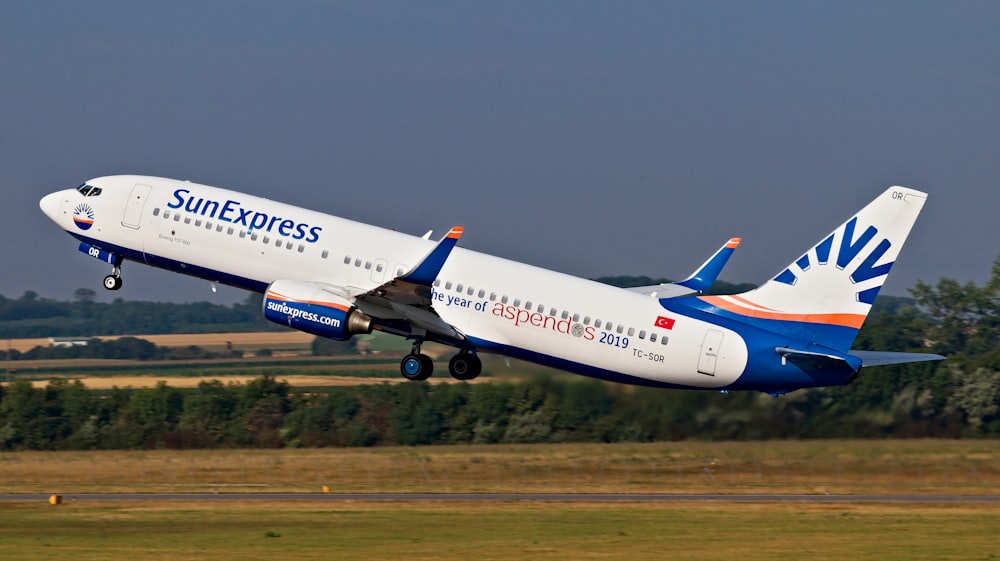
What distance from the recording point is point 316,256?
53344 millimetres

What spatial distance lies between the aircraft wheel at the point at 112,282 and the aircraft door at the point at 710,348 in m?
23.9

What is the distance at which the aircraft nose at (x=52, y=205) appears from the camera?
2328 inches

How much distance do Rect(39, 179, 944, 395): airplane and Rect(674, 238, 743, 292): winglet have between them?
8 cm

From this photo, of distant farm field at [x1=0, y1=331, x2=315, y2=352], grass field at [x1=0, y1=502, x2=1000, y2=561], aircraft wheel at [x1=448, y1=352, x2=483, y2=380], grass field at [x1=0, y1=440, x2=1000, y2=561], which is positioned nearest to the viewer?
grass field at [x1=0, y1=502, x2=1000, y2=561]

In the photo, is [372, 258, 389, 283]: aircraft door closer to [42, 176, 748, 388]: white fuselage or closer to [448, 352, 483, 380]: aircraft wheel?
[42, 176, 748, 388]: white fuselage

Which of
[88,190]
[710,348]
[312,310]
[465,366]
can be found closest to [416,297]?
[312,310]

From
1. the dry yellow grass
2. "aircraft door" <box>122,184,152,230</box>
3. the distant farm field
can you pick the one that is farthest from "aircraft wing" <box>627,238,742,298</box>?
the distant farm field

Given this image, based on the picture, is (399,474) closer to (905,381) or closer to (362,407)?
(362,407)

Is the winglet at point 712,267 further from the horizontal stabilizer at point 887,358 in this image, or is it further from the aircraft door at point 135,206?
→ the aircraft door at point 135,206

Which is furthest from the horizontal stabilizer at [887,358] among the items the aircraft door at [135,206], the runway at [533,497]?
the aircraft door at [135,206]

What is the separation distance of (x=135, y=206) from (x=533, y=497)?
18715 mm

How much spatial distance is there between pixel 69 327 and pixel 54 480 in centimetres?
13926

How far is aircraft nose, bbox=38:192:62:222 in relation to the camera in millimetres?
59125

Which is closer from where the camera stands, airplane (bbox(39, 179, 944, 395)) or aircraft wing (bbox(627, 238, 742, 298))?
airplane (bbox(39, 179, 944, 395))
